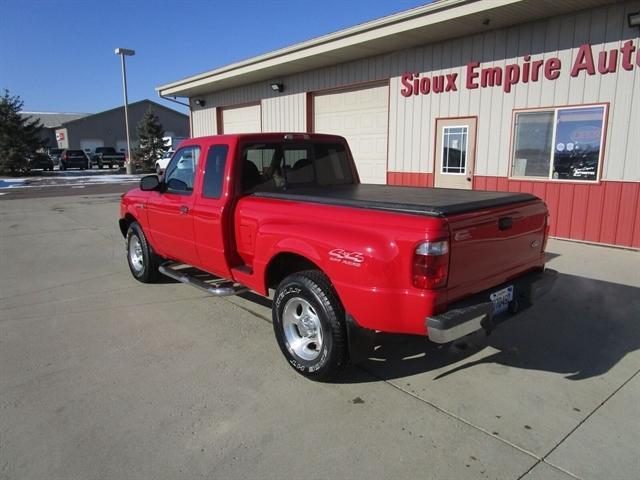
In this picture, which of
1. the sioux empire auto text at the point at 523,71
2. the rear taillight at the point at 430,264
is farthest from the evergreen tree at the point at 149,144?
the rear taillight at the point at 430,264

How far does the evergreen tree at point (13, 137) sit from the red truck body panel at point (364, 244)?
1367 inches

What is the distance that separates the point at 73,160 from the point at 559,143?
3943cm

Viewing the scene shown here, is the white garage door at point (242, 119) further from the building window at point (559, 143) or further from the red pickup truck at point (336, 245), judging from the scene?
the red pickup truck at point (336, 245)

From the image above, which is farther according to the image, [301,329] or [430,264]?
[301,329]

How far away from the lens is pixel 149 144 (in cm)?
3747

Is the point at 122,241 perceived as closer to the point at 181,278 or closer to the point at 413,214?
the point at 181,278

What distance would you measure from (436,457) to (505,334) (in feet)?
6.98

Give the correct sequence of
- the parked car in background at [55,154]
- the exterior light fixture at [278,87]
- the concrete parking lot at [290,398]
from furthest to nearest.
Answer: the parked car in background at [55,154], the exterior light fixture at [278,87], the concrete parking lot at [290,398]

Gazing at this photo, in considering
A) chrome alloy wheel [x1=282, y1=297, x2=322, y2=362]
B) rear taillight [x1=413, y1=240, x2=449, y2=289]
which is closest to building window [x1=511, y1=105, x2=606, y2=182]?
rear taillight [x1=413, y1=240, x2=449, y2=289]

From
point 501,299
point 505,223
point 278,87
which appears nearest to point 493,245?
point 505,223

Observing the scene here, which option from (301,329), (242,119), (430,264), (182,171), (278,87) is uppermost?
(278,87)

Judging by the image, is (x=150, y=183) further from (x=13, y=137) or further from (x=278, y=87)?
(x=13, y=137)

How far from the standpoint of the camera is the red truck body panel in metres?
2.99

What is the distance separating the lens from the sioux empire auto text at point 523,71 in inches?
292
